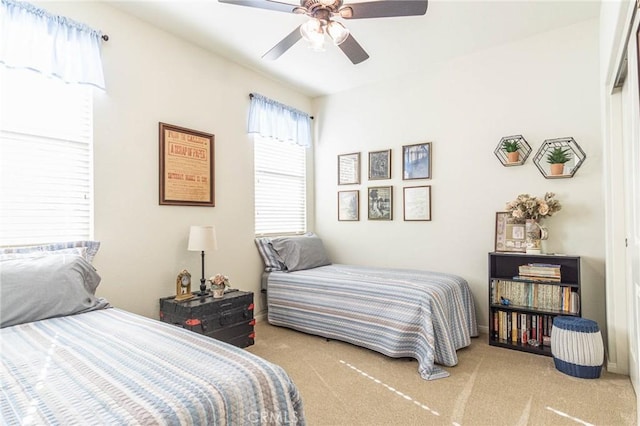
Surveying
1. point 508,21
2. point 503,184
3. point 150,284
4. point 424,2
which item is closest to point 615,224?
point 503,184

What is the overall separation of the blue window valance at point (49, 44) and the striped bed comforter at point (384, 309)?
7.94 ft

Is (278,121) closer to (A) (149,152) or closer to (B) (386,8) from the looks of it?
(A) (149,152)

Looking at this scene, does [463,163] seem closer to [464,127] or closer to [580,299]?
[464,127]

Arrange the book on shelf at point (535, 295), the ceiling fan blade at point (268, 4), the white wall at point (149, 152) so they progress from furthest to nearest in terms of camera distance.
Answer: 1. the book on shelf at point (535, 295)
2. the white wall at point (149, 152)
3. the ceiling fan blade at point (268, 4)

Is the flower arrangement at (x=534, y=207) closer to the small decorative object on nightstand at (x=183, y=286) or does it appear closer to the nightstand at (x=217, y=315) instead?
the nightstand at (x=217, y=315)

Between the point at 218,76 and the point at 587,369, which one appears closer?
the point at 587,369

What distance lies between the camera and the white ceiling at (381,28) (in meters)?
2.72

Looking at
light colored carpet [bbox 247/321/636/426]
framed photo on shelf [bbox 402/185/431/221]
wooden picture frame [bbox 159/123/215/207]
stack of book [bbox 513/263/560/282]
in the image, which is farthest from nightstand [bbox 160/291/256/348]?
stack of book [bbox 513/263/560/282]

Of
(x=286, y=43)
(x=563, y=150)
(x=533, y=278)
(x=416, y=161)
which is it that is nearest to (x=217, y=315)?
(x=286, y=43)

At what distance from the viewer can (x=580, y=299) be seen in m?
2.84

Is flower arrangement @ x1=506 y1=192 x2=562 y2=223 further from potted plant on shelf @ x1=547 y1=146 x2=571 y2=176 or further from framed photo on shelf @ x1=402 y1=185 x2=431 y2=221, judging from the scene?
framed photo on shelf @ x1=402 y1=185 x2=431 y2=221

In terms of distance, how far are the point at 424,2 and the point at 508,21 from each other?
145 cm

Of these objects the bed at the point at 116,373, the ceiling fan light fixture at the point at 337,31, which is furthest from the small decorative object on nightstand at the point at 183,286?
the ceiling fan light fixture at the point at 337,31

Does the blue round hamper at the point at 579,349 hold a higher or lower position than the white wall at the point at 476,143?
lower
